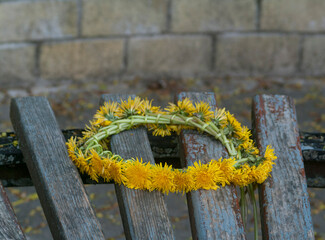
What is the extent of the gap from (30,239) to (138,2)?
8.82 ft

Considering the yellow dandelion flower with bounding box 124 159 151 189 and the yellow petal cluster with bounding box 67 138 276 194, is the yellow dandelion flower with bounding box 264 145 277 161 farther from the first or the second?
the yellow dandelion flower with bounding box 124 159 151 189

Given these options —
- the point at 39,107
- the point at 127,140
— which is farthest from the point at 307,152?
the point at 39,107

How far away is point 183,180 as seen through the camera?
142 cm

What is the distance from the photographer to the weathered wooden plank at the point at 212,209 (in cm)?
134

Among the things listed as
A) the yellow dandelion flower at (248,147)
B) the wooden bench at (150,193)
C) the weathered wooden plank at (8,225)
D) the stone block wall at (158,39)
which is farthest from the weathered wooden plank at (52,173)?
the stone block wall at (158,39)

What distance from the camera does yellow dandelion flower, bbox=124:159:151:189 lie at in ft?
4.59

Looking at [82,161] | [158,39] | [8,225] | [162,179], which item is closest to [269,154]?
[162,179]

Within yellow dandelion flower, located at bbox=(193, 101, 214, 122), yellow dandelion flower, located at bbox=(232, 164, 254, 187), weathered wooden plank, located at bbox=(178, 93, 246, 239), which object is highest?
yellow dandelion flower, located at bbox=(193, 101, 214, 122)

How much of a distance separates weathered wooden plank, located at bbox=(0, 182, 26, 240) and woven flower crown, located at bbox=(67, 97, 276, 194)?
261 mm

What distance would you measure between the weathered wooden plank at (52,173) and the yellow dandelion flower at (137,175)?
0.14 meters

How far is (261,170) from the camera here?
1474mm

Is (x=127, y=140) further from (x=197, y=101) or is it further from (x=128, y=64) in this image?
(x=128, y=64)

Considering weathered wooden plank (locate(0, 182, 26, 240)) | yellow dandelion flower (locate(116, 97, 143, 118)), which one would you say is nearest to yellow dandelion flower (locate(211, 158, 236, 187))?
yellow dandelion flower (locate(116, 97, 143, 118))

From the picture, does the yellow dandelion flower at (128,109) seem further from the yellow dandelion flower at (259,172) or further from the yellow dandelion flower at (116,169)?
the yellow dandelion flower at (259,172)
